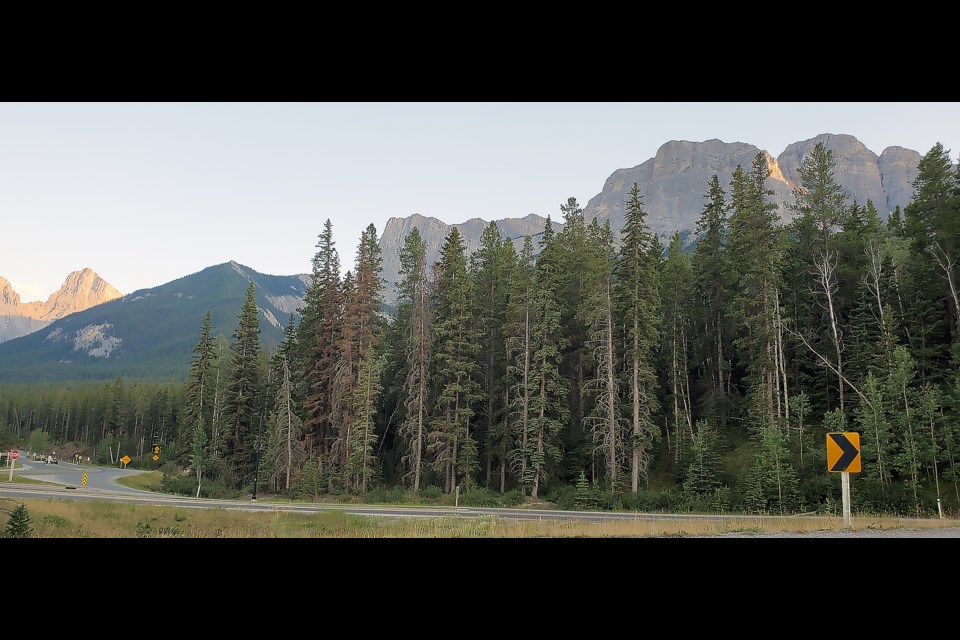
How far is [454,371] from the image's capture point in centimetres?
4147

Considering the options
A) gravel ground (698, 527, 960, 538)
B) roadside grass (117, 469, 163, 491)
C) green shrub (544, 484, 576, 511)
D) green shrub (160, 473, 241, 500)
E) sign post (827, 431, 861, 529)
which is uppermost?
sign post (827, 431, 861, 529)

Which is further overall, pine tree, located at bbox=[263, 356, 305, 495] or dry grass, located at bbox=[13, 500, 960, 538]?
pine tree, located at bbox=[263, 356, 305, 495]

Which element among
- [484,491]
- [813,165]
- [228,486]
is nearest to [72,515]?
[484,491]

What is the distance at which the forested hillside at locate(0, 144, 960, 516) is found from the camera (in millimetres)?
31891

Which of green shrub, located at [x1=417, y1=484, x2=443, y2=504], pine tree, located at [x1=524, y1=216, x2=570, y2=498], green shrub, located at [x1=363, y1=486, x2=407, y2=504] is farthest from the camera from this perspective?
pine tree, located at [x1=524, y1=216, x2=570, y2=498]

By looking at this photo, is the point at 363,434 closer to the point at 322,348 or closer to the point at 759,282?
the point at 322,348

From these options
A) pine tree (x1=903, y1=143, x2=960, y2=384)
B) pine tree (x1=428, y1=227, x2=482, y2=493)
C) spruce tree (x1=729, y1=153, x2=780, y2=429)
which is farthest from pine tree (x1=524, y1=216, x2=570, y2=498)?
pine tree (x1=903, y1=143, x2=960, y2=384)

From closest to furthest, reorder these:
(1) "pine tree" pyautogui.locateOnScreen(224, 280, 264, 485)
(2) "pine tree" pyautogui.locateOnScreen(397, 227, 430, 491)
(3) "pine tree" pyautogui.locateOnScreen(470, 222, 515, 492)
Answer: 1. (2) "pine tree" pyautogui.locateOnScreen(397, 227, 430, 491)
2. (3) "pine tree" pyautogui.locateOnScreen(470, 222, 515, 492)
3. (1) "pine tree" pyautogui.locateOnScreen(224, 280, 264, 485)

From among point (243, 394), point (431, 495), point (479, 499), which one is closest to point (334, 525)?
point (479, 499)

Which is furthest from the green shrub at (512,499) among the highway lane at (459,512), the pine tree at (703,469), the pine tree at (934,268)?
the pine tree at (934,268)

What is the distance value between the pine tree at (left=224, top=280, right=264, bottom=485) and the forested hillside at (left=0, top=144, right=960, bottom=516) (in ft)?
0.66

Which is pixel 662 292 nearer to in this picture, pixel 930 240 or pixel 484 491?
pixel 930 240

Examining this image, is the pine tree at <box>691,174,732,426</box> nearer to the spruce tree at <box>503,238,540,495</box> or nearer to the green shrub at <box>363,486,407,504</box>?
the spruce tree at <box>503,238,540,495</box>

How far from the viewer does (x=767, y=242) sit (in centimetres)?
3653
